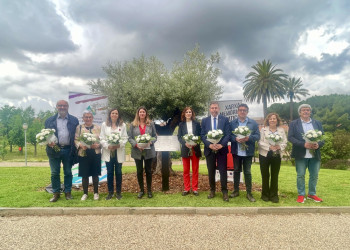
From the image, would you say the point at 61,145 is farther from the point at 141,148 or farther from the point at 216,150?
the point at 216,150

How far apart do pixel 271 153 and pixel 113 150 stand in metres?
4.05

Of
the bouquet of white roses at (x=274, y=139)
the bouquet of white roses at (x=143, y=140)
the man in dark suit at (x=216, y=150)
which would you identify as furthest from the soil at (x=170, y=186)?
the bouquet of white roses at (x=274, y=139)

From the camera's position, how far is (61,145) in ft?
19.9

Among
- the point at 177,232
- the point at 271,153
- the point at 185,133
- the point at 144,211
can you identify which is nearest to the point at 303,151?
the point at 271,153

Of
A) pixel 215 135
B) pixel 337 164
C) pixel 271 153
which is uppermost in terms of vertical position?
pixel 215 135

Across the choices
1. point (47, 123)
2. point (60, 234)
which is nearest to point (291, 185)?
point (60, 234)

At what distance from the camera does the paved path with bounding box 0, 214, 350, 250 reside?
3.89 m

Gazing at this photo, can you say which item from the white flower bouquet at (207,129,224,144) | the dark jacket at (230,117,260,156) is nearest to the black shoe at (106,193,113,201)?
the white flower bouquet at (207,129,224,144)

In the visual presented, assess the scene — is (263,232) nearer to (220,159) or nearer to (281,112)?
(220,159)

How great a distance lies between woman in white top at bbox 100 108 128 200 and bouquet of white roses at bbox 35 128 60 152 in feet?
3.68

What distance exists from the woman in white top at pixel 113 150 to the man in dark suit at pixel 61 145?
2.75 feet

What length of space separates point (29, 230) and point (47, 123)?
266 centimetres

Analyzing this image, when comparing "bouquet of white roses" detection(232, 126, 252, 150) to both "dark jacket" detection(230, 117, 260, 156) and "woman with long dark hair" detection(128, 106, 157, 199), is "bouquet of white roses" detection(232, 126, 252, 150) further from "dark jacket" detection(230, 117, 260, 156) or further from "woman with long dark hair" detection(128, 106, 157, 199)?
"woman with long dark hair" detection(128, 106, 157, 199)

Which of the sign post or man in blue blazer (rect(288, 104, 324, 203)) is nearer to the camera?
man in blue blazer (rect(288, 104, 324, 203))
